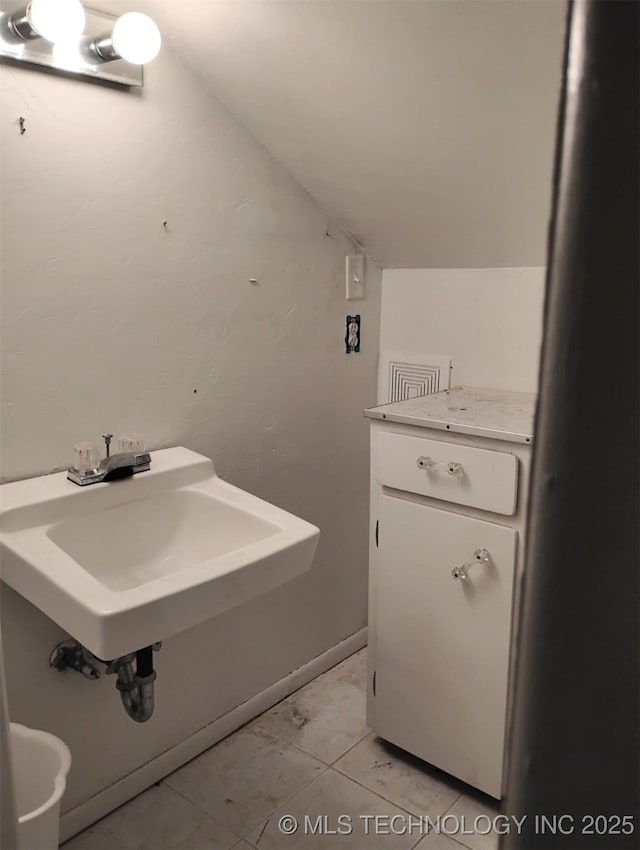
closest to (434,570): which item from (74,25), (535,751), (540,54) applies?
(540,54)

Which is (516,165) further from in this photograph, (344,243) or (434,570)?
(434,570)

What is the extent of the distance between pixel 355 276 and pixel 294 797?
1.26 m

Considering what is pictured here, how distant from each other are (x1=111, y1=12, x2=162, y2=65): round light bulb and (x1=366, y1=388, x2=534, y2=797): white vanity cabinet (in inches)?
32.1

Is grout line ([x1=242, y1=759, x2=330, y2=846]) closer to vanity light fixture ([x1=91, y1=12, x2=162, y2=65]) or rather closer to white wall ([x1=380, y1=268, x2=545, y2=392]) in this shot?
white wall ([x1=380, y1=268, x2=545, y2=392])

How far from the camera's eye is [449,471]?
4.53 feet

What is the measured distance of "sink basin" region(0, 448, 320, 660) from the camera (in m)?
0.98

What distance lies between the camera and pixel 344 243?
1781 millimetres

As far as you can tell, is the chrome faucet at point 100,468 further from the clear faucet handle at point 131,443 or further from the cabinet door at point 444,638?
the cabinet door at point 444,638

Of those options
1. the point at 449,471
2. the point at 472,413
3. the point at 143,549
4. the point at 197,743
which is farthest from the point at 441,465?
the point at 197,743

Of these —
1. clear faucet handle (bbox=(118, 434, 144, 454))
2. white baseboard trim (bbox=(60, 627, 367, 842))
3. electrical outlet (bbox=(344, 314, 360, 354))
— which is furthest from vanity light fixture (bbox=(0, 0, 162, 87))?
white baseboard trim (bbox=(60, 627, 367, 842))

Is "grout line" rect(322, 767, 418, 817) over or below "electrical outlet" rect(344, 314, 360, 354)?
below

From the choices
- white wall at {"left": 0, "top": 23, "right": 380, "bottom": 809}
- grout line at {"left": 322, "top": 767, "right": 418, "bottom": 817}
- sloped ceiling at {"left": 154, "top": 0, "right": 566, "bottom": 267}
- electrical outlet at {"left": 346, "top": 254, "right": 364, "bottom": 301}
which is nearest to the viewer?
sloped ceiling at {"left": 154, "top": 0, "right": 566, "bottom": 267}

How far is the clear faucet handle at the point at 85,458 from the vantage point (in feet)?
4.19

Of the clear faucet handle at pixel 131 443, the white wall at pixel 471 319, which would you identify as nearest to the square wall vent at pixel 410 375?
the white wall at pixel 471 319
